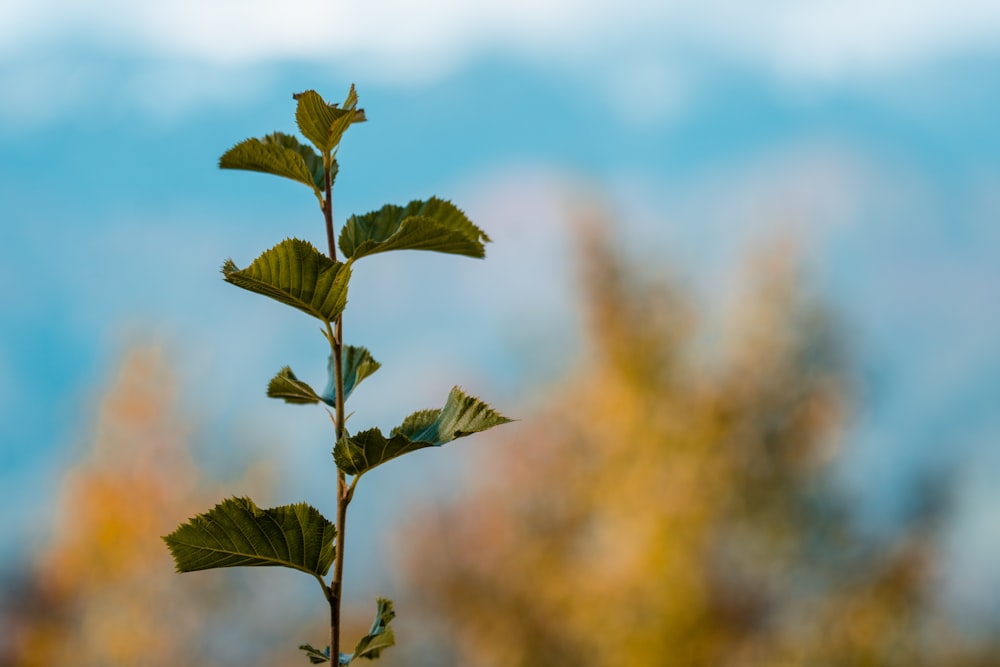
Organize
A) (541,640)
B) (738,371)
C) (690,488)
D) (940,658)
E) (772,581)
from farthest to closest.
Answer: (940,658) → (541,640) → (772,581) → (738,371) → (690,488)

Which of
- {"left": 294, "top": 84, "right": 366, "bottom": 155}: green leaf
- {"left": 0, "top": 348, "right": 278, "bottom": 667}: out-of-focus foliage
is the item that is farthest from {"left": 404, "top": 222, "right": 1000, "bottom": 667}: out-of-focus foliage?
{"left": 294, "top": 84, "right": 366, "bottom": 155}: green leaf

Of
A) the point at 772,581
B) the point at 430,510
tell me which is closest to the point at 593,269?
the point at 772,581

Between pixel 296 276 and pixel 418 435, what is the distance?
12 cm

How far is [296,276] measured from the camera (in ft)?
1.86

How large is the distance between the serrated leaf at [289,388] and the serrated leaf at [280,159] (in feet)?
0.40

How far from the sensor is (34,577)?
479 centimetres

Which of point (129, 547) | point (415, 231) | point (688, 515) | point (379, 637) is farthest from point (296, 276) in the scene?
point (129, 547)

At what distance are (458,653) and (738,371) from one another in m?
2.75

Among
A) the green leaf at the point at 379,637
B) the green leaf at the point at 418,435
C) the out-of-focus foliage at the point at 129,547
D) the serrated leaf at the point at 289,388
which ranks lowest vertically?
the green leaf at the point at 379,637

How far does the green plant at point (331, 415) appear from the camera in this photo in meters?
0.56

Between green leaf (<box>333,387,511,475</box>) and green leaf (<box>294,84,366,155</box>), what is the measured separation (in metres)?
0.18

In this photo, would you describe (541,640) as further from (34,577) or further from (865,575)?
(34,577)

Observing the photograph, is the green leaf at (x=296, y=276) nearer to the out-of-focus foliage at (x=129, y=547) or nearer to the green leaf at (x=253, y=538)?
the green leaf at (x=253, y=538)

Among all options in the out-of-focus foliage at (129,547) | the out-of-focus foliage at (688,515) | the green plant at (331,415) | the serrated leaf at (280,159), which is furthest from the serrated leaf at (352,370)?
the out-of-focus foliage at (129,547)
